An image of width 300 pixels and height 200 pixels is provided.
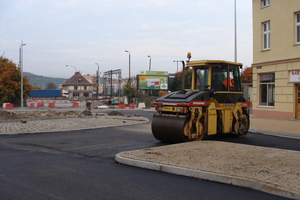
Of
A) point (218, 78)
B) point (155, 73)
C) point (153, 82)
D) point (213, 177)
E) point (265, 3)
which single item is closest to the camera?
point (213, 177)

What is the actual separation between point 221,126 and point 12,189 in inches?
300

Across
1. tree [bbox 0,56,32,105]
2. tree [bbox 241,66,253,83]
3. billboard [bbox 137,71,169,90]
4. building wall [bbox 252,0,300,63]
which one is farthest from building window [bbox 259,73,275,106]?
tree [bbox 241,66,253,83]

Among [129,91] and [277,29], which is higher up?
[277,29]

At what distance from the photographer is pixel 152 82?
180ft

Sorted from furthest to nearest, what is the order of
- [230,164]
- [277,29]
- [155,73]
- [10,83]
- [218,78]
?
1. [155,73]
2. [10,83]
3. [277,29]
4. [218,78]
5. [230,164]

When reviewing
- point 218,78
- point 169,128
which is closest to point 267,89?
point 218,78

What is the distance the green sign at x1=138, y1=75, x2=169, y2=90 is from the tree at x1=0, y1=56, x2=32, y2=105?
61.5 feet

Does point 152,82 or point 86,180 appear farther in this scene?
point 152,82

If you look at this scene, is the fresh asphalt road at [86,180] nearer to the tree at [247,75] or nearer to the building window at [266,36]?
the building window at [266,36]

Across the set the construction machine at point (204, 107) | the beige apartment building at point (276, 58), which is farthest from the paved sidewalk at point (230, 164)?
the beige apartment building at point (276, 58)

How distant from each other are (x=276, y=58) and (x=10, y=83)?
34453mm

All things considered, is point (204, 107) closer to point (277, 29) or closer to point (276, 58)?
point (276, 58)

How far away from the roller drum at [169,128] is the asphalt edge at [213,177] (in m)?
2.61

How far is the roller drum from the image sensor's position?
9742 mm
